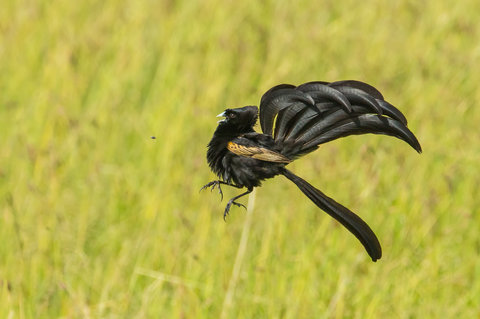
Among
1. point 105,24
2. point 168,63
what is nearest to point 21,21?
point 105,24

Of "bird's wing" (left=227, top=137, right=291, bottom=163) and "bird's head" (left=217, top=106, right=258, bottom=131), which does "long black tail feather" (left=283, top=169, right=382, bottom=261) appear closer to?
"bird's wing" (left=227, top=137, right=291, bottom=163)

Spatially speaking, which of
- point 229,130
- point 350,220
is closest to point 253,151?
point 229,130

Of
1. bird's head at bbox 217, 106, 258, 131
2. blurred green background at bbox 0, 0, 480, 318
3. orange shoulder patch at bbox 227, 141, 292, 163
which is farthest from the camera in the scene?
blurred green background at bbox 0, 0, 480, 318

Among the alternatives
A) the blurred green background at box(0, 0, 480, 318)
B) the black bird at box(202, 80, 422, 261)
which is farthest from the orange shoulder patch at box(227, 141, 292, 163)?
the blurred green background at box(0, 0, 480, 318)

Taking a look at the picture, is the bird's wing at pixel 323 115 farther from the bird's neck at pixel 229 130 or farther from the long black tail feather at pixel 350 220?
the long black tail feather at pixel 350 220

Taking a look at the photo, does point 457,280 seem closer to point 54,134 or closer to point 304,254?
point 304,254

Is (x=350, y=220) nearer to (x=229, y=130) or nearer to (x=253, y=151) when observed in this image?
(x=253, y=151)

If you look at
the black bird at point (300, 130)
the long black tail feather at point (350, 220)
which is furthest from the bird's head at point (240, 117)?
the long black tail feather at point (350, 220)
